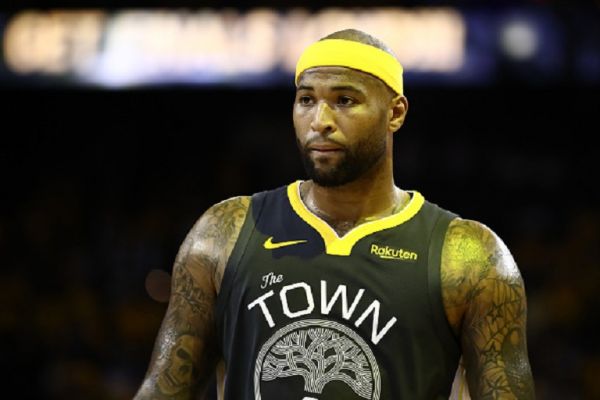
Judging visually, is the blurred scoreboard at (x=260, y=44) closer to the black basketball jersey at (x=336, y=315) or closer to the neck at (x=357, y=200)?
the neck at (x=357, y=200)

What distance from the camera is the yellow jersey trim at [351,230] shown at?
11.0ft

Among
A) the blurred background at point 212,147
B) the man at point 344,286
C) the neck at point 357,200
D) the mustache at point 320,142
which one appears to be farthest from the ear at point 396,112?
the blurred background at point 212,147

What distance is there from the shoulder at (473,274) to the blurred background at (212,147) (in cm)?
444

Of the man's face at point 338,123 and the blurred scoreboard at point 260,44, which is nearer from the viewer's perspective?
the man's face at point 338,123

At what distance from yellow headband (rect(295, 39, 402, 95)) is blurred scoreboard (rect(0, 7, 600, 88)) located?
13.8 feet

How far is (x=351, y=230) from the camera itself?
3.40m

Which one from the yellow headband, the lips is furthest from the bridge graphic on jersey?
the yellow headband

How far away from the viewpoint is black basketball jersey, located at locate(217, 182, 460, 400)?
317 centimetres

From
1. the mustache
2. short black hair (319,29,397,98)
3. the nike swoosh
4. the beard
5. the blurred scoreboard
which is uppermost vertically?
the blurred scoreboard

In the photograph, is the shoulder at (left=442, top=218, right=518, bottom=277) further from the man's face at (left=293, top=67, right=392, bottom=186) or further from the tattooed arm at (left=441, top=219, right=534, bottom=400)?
the man's face at (left=293, top=67, right=392, bottom=186)

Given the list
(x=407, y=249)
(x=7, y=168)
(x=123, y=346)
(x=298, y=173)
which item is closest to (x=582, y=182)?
(x=298, y=173)

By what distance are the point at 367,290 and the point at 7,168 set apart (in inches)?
308

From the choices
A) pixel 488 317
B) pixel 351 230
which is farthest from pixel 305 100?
pixel 488 317

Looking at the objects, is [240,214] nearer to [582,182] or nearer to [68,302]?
[68,302]
